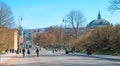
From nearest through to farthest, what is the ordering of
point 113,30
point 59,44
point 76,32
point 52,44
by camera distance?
point 113,30, point 76,32, point 59,44, point 52,44

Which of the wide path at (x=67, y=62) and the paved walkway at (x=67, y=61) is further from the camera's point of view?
the paved walkway at (x=67, y=61)

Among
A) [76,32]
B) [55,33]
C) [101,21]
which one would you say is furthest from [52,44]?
[76,32]

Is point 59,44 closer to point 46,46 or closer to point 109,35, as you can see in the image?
point 46,46

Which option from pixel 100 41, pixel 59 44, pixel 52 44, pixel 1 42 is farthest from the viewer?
pixel 52 44

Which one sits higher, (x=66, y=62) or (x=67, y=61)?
(x=66, y=62)

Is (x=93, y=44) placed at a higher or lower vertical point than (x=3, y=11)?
lower

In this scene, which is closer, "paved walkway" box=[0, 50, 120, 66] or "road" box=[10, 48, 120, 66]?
"road" box=[10, 48, 120, 66]

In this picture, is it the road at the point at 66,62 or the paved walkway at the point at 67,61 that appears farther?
the paved walkway at the point at 67,61

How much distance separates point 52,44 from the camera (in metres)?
167

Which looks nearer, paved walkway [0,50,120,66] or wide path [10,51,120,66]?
wide path [10,51,120,66]

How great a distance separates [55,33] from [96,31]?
91193 mm

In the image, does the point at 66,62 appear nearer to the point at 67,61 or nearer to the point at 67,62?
the point at 67,62

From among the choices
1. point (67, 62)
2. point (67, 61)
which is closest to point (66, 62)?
point (67, 62)

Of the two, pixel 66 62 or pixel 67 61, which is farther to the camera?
pixel 67 61
